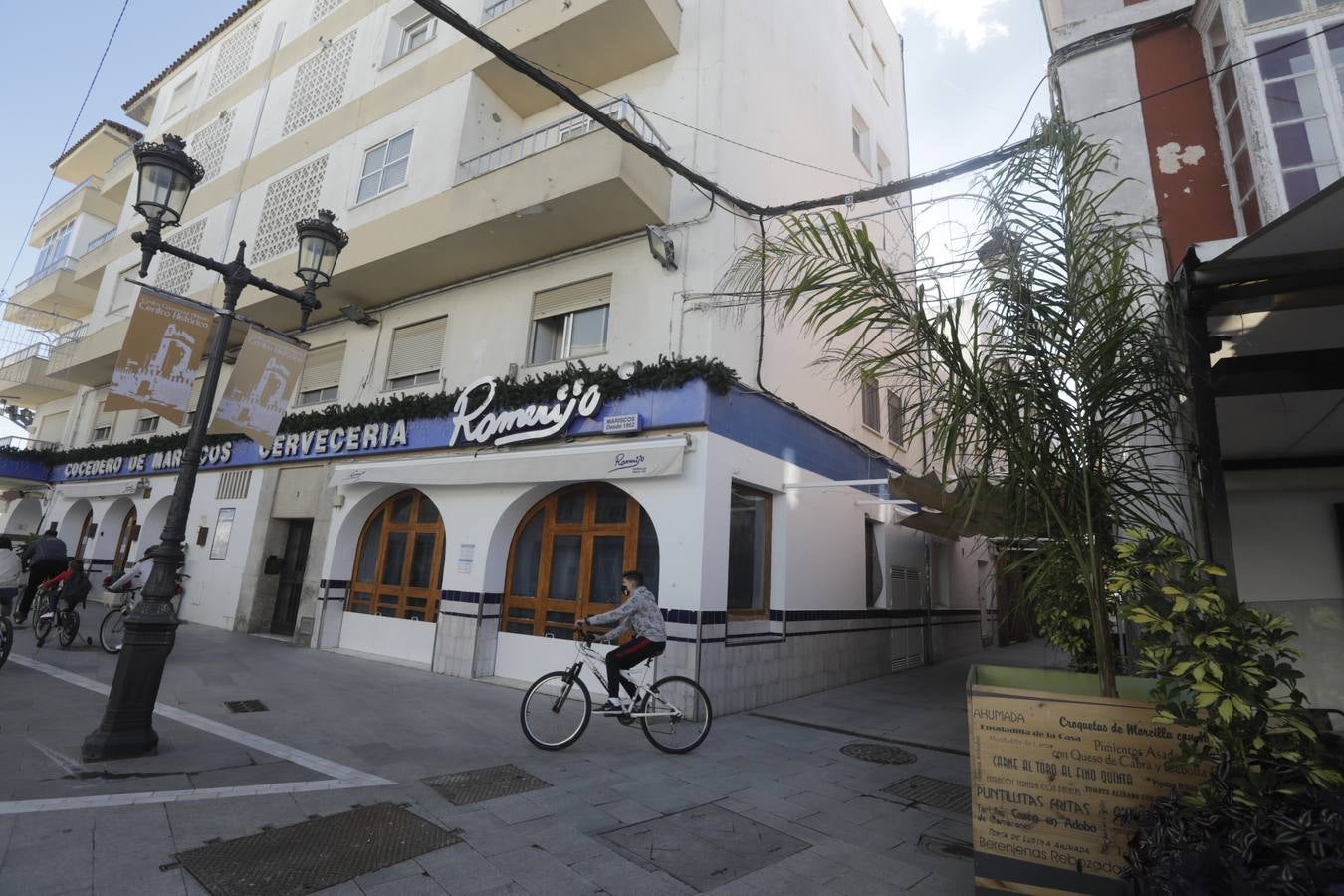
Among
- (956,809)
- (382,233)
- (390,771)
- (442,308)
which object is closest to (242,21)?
(382,233)

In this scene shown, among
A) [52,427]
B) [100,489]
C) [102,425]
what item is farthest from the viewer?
[52,427]

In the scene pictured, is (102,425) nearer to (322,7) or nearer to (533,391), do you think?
(322,7)

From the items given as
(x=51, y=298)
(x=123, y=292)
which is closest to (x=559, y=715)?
(x=123, y=292)

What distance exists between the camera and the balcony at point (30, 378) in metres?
20.6

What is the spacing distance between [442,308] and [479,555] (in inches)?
183

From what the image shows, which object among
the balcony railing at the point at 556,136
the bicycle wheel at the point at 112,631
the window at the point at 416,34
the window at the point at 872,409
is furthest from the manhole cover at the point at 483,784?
the window at the point at 416,34

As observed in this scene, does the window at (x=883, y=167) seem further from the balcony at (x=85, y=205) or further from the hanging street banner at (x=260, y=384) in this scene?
the balcony at (x=85, y=205)

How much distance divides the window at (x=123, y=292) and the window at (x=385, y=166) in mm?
10846

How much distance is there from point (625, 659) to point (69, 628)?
9644mm

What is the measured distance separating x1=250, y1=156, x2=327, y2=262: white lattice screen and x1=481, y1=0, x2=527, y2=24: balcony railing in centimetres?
472

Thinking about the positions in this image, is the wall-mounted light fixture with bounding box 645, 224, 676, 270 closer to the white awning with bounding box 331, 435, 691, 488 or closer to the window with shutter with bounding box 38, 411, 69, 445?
the white awning with bounding box 331, 435, 691, 488

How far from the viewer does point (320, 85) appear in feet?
46.9

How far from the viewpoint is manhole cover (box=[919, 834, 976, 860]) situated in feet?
12.8

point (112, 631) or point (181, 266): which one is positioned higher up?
point (181, 266)
